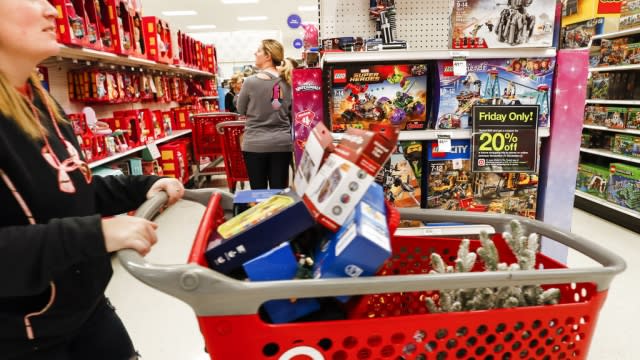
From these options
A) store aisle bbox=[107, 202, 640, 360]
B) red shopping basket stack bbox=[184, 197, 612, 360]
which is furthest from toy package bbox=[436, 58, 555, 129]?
red shopping basket stack bbox=[184, 197, 612, 360]

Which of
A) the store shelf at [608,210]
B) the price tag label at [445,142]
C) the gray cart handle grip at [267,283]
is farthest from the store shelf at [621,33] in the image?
the gray cart handle grip at [267,283]

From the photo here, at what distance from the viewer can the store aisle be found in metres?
2.33

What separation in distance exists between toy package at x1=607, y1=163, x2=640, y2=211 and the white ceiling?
10.2 metres

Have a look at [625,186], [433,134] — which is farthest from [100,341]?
[625,186]

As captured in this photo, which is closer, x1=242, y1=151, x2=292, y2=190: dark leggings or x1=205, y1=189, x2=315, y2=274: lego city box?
x1=205, y1=189, x2=315, y2=274: lego city box

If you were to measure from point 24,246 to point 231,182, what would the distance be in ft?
14.4

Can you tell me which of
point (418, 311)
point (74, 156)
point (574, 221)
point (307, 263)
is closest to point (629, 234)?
point (574, 221)

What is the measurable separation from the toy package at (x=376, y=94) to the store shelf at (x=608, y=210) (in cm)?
321

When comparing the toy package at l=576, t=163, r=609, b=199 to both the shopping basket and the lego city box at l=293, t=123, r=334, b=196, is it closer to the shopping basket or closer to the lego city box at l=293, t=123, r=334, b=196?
the shopping basket

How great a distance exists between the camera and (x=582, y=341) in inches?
34.8

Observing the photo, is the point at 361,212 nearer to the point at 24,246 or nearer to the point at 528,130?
the point at 24,246

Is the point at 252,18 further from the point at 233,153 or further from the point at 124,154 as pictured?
the point at 124,154

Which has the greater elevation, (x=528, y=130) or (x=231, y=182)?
(x=528, y=130)

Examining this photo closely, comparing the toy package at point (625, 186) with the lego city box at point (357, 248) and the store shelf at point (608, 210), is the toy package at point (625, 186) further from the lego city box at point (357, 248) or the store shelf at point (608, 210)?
the lego city box at point (357, 248)
